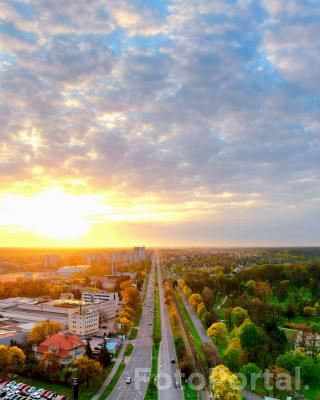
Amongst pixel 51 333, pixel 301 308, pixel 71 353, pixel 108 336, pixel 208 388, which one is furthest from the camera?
pixel 301 308

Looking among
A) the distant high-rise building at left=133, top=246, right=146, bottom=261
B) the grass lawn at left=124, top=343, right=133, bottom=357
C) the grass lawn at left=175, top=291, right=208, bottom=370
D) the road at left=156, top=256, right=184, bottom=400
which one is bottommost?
the grass lawn at left=124, top=343, right=133, bottom=357

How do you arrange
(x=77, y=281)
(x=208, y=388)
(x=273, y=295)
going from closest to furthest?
(x=208, y=388) < (x=273, y=295) < (x=77, y=281)

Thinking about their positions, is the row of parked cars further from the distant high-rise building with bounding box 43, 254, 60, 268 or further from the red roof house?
the distant high-rise building with bounding box 43, 254, 60, 268

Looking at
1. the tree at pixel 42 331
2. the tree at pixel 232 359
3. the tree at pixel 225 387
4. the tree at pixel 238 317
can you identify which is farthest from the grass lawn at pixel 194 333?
the tree at pixel 42 331

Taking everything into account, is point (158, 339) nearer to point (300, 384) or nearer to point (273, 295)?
point (300, 384)

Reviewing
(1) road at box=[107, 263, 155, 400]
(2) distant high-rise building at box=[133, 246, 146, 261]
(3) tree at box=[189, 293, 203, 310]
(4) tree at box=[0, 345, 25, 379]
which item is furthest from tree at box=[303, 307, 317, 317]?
(2) distant high-rise building at box=[133, 246, 146, 261]


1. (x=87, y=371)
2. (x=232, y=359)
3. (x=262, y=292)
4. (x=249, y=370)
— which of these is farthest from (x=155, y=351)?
(x=262, y=292)

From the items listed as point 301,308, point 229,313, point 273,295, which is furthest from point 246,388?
point 273,295
